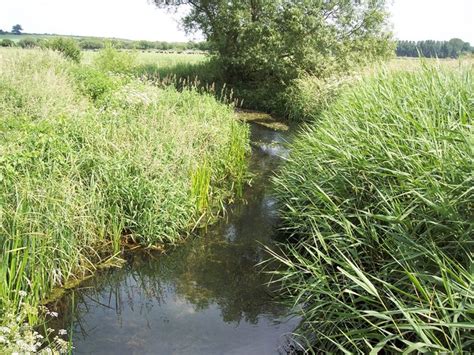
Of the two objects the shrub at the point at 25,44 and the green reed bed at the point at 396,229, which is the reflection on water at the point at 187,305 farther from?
the shrub at the point at 25,44

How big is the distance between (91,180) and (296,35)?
15.9m

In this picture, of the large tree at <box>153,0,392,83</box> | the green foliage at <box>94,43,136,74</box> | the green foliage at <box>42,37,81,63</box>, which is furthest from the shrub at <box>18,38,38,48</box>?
the large tree at <box>153,0,392,83</box>

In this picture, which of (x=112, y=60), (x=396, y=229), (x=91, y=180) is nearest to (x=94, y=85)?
(x=91, y=180)

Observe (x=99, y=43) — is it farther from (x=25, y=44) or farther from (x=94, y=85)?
(x=94, y=85)

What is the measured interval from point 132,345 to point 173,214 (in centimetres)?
239

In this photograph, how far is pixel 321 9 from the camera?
64.0 feet

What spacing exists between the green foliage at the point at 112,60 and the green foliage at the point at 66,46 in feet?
9.02

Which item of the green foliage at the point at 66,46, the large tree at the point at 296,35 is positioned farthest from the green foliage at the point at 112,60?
the large tree at the point at 296,35

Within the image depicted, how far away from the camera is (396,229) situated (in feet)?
12.2

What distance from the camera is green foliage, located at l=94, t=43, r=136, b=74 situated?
17844mm

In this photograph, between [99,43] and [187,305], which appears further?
[99,43]

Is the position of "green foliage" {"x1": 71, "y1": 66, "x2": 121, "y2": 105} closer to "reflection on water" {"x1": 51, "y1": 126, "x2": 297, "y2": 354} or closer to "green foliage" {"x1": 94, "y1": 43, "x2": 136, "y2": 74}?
"green foliage" {"x1": 94, "y1": 43, "x2": 136, "y2": 74}

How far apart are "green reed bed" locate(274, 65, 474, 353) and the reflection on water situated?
0.56 meters

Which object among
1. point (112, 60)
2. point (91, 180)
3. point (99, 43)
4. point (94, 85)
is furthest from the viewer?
point (99, 43)
